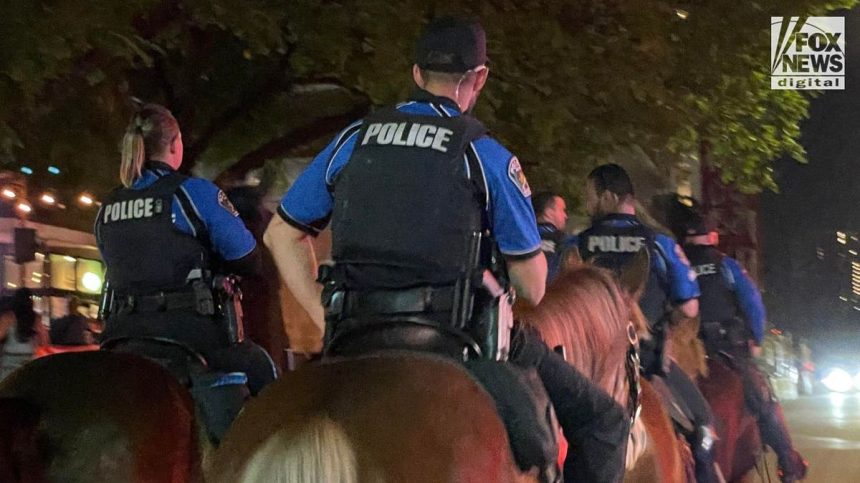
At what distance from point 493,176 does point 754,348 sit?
5.46m

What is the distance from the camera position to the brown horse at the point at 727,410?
730cm

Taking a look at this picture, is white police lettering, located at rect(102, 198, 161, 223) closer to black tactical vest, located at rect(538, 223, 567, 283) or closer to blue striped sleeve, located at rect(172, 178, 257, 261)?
blue striped sleeve, located at rect(172, 178, 257, 261)

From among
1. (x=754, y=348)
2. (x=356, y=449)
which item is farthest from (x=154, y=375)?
(x=754, y=348)

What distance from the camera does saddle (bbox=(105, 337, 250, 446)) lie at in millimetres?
4227

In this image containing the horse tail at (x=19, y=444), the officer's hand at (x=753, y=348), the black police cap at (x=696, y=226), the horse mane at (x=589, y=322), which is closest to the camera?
the horse tail at (x=19, y=444)

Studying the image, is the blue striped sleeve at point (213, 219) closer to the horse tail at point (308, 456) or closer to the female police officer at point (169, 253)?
the female police officer at point (169, 253)

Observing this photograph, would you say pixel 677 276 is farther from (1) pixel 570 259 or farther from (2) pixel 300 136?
(2) pixel 300 136

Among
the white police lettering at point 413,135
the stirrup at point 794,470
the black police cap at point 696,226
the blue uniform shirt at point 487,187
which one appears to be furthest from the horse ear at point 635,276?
the stirrup at point 794,470

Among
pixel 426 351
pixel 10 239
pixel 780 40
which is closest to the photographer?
pixel 426 351

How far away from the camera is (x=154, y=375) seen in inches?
162

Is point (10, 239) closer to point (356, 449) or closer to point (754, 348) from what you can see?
point (754, 348)

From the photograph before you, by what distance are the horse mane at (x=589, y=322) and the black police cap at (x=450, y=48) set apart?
99cm

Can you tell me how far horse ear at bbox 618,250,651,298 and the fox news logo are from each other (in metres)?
7.04

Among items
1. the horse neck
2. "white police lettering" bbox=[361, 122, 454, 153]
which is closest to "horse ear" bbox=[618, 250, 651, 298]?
the horse neck
